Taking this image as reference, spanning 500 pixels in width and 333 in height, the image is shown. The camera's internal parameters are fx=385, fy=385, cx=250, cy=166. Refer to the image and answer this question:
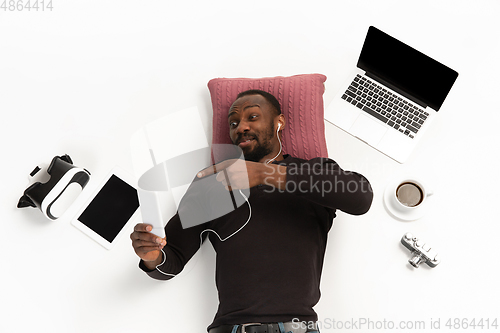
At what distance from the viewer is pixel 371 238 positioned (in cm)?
168

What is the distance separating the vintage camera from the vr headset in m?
1.45

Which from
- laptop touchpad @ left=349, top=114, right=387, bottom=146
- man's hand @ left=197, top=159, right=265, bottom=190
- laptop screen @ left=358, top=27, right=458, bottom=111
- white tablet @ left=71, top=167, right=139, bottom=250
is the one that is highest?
laptop screen @ left=358, top=27, right=458, bottom=111

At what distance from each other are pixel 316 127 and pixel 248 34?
73 centimetres

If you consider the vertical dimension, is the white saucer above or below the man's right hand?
above

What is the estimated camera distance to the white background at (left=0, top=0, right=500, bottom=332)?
1.62m

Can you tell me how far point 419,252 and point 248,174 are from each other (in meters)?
0.82

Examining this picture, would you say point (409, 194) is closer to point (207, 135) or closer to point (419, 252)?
point (419, 252)

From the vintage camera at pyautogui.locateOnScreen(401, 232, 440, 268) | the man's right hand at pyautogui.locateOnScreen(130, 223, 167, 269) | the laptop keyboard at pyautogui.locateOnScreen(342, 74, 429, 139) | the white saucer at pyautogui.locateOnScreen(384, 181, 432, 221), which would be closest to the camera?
the man's right hand at pyautogui.locateOnScreen(130, 223, 167, 269)

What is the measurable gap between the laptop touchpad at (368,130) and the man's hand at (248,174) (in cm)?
61

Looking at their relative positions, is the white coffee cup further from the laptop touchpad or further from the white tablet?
the white tablet

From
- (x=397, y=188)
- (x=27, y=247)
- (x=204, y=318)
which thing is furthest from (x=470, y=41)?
(x=27, y=247)

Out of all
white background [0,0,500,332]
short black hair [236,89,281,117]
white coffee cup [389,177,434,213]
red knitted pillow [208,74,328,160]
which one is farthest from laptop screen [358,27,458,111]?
short black hair [236,89,281,117]

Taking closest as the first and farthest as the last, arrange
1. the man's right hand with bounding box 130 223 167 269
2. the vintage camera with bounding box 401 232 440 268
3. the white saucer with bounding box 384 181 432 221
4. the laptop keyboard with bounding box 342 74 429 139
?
the man's right hand with bounding box 130 223 167 269, the vintage camera with bounding box 401 232 440 268, the white saucer with bounding box 384 181 432 221, the laptop keyboard with bounding box 342 74 429 139

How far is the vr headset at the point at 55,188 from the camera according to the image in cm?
166
